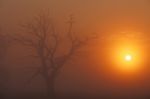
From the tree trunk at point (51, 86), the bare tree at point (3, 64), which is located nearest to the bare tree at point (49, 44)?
the tree trunk at point (51, 86)

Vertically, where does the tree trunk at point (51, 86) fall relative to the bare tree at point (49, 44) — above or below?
below

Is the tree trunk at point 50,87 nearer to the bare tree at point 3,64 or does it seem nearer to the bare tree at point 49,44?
the bare tree at point 49,44

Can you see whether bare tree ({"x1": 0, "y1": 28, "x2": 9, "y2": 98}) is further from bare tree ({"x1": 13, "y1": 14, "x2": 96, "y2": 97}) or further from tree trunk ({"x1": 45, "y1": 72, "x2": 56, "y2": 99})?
tree trunk ({"x1": 45, "y1": 72, "x2": 56, "y2": 99})

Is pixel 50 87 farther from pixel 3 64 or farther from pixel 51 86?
pixel 3 64

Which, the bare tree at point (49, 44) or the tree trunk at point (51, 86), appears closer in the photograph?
the bare tree at point (49, 44)

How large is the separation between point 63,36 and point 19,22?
1.06m

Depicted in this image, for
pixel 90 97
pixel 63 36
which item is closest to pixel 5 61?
pixel 63 36

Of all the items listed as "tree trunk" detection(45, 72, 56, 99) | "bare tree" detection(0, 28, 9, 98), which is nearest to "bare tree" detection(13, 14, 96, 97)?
"tree trunk" detection(45, 72, 56, 99)

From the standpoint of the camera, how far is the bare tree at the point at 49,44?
9.19m

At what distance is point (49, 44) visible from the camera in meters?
9.27

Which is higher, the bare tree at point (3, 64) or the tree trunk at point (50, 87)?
the bare tree at point (3, 64)

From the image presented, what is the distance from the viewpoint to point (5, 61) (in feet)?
31.3

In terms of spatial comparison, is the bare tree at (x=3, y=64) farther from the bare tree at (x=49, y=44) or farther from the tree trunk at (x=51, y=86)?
the tree trunk at (x=51, y=86)

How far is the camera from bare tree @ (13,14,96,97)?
9.19m
